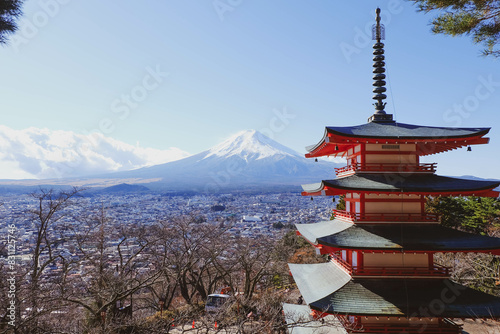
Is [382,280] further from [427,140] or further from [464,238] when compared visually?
[427,140]

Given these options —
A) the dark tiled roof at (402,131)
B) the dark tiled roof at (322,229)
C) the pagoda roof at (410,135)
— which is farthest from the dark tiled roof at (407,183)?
the dark tiled roof at (322,229)

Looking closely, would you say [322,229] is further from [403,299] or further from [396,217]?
[403,299]

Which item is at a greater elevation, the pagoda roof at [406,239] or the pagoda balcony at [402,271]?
the pagoda roof at [406,239]

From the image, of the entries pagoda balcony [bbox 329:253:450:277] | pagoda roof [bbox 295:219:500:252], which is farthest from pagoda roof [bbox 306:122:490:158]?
pagoda balcony [bbox 329:253:450:277]

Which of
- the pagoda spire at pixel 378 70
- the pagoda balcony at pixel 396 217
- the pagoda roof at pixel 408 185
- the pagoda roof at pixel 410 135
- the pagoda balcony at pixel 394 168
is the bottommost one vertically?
the pagoda balcony at pixel 396 217

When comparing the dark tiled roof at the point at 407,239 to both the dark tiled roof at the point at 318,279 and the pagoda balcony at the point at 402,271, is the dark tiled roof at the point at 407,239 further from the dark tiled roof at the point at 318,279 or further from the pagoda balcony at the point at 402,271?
the dark tiled roof at the point at 318,279

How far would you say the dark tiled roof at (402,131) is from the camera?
788 cm

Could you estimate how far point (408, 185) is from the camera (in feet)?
25.9

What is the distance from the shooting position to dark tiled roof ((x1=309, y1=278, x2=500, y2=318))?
281 inches

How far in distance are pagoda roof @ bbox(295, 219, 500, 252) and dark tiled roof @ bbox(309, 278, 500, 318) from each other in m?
1.14

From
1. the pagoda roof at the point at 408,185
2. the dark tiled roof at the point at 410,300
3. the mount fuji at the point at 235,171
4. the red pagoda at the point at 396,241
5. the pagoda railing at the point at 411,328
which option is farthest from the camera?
the mount fuji at the point at 235,171

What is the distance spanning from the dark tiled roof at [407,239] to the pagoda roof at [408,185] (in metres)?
1.09

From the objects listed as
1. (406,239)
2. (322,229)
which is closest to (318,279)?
(322,229)

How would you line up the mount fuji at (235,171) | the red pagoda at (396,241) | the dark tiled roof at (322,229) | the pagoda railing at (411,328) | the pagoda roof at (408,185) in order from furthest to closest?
the mount fuji at (235,171), the dark tiled roof at (322,229), the pagoda railing at (411,328), the pagoda roof at (408,185), the red pagoda at (396,241)
